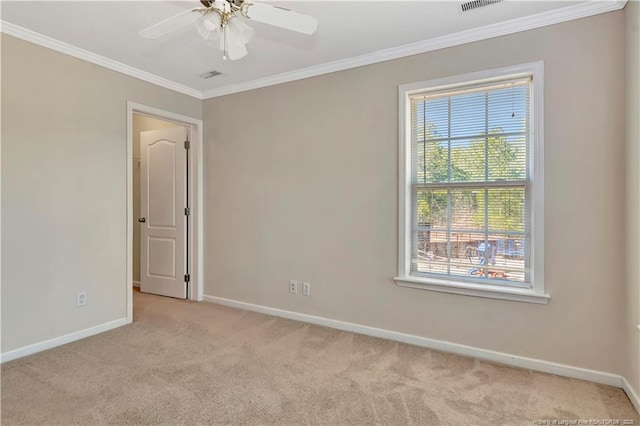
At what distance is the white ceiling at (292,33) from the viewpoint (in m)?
2.31

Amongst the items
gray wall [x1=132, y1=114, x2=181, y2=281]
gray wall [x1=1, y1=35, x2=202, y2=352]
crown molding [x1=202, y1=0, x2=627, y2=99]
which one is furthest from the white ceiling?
gray wall [x1=132, y1=114, x2=181, y2=281]

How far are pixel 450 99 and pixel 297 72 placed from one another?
4.98 ft

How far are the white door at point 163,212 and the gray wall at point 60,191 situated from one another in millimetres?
884

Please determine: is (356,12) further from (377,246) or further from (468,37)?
(377,246)

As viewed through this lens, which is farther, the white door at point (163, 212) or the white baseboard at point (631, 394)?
the white door at point (163, 212)

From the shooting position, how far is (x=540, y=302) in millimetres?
2449

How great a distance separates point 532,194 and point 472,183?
16.4 inches

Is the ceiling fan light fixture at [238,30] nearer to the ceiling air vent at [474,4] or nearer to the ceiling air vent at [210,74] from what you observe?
the ceiling air vent at [474,4]

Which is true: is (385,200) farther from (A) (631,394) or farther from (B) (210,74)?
(B) (210,74)

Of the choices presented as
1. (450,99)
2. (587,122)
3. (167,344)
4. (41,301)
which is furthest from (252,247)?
(587,122)

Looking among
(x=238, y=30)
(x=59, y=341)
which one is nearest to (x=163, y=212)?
(x=59, y=341)

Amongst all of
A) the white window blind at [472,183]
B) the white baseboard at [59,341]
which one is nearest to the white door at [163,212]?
the white baseboard at [59,341]

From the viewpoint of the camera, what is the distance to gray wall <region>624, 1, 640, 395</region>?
79.4 inches

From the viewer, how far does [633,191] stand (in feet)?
6.82
